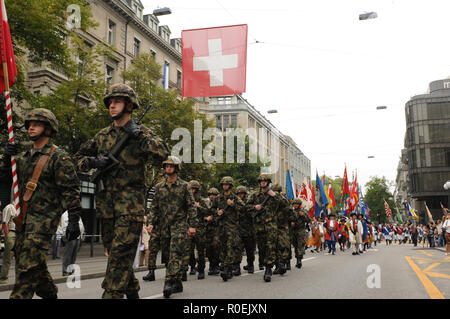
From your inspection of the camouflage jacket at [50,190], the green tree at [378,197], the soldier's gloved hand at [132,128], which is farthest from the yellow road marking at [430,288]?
the green tree at [378,197]

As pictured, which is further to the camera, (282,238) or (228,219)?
(282,238)

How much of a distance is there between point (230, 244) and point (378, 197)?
255 ft

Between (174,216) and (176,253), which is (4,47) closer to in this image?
(174,216)

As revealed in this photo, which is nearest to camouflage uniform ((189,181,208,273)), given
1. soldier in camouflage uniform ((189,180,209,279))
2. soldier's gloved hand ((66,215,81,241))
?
soldier in camouflage uniform ((189,180,209,279))

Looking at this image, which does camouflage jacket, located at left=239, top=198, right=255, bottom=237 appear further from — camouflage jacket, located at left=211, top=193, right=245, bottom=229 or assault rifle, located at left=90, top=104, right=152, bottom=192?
assault rifle, located at left=90, top=104, right=152, bottom=192

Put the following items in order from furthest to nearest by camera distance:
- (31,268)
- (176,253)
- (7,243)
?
1. (7,243)
2. (176,253)
3. (31,268)

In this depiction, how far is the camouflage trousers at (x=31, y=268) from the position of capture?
4.11 metres

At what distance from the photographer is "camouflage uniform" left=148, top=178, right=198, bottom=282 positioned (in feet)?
22.8

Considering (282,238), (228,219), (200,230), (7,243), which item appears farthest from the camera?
(200,230)

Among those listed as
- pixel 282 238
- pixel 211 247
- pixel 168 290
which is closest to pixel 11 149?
pixel 168 290

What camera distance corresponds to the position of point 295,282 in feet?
27.2

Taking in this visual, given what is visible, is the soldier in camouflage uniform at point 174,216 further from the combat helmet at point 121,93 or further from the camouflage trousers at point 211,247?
the camouflage trousers at point 211,247

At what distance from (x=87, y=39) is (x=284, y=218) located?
23.8 meters

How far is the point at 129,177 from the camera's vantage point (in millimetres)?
4578
